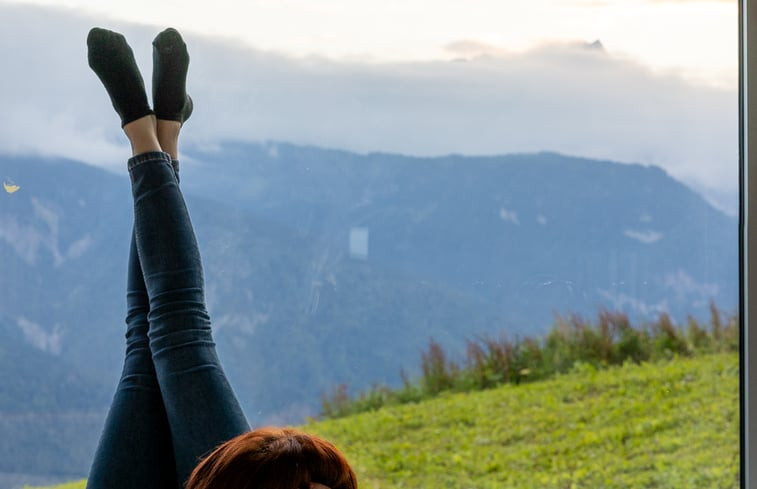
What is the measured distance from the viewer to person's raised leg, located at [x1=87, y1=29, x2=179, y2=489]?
1.35 m

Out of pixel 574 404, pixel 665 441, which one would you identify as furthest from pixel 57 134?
pixel 665 441

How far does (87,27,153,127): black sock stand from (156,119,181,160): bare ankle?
45mm

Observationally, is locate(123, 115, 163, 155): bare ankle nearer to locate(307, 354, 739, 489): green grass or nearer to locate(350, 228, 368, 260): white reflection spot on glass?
locate(350, 228, 368, 260): white reflection spot on glass

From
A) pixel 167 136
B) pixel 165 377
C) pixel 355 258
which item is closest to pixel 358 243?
pixel 355 258

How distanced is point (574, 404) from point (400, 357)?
35 cm

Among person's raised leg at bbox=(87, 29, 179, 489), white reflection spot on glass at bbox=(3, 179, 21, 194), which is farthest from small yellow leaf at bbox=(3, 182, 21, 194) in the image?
person's raised leg at bbox=(87, 29, 179, 489)

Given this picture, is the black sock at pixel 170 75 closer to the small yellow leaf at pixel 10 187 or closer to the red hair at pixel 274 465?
the small yellow leaf at pixel 10 187

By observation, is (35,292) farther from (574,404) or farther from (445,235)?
(574,404)

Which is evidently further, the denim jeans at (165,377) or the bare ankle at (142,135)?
the bare ankle at (142,135)

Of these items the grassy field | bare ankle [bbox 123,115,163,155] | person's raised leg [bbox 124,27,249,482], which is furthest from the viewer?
the grassy field

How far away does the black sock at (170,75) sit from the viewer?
152cm

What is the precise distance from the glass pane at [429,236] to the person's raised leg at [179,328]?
0.34 meters

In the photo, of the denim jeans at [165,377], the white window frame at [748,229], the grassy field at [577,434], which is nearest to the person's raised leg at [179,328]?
the denim jeans at [165,377]

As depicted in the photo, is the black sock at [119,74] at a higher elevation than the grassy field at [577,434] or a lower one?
higher
